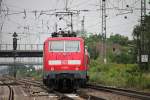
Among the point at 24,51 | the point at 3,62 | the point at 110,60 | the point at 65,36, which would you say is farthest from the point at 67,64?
the point at 3,62

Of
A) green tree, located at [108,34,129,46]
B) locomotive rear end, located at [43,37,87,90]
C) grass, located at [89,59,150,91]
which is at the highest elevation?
green tree, located at [108,34,129,46]

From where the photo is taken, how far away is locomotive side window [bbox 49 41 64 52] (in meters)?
26.0

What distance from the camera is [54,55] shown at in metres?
25.7

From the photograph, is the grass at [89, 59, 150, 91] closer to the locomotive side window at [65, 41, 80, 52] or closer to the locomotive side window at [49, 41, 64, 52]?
the locomotive side window at [65, 41, 80, 52]

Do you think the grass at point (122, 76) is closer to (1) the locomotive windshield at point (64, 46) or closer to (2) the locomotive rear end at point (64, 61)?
(2) the locomotive rear end at point (64, 61)

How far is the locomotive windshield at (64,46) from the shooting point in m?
25.9

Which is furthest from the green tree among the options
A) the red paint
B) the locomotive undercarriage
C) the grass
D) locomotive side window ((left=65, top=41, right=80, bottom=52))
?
the red paint

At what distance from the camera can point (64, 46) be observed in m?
26.1

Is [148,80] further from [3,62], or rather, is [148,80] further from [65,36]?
[3,62]

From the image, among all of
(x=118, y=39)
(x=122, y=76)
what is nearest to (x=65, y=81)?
(x=122, y=76)

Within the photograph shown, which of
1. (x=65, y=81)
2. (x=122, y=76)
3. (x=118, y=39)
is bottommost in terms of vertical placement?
(x=122, y=76)

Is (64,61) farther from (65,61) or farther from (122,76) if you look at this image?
(122,76)

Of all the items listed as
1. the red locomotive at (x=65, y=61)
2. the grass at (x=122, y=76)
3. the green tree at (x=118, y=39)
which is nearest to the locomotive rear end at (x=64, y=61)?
the red locomotive at (x=65, y=61)

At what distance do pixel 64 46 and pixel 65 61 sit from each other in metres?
1.10
